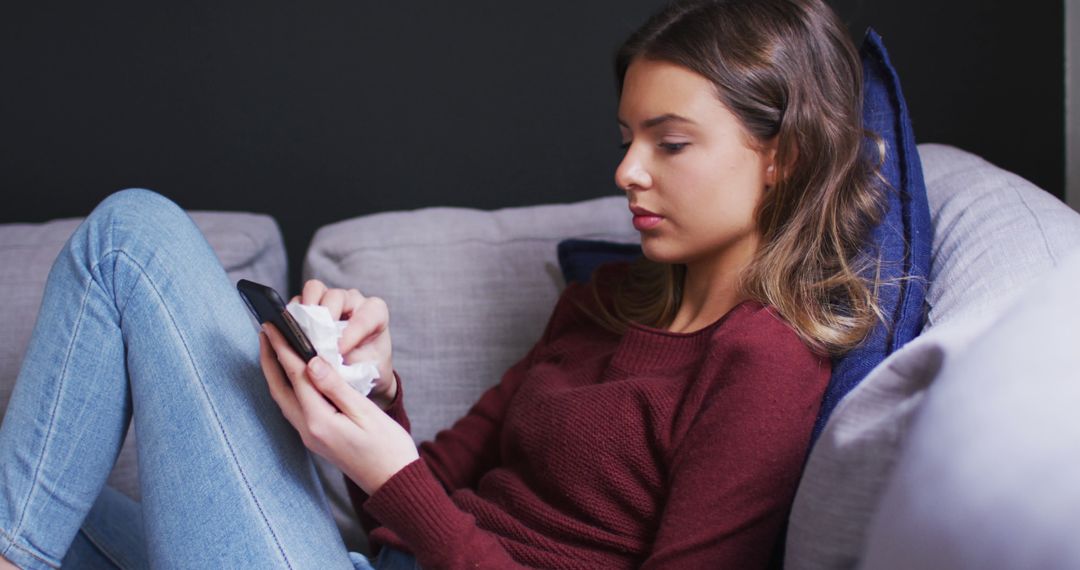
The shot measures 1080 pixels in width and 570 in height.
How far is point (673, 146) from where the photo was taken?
1.14m

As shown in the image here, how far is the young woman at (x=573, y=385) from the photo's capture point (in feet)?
3.12

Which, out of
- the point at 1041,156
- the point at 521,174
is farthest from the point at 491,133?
the point at 1041,156

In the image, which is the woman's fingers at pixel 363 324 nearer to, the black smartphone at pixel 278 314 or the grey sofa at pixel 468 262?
the black smartphone at pixel 278 314

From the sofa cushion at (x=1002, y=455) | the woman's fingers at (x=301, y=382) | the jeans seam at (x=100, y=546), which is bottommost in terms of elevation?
the jeans seam at (x=100, y=546)

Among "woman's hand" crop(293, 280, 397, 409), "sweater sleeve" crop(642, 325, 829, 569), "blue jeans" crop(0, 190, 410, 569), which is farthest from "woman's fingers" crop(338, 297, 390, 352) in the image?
"sweater sleeve" crop(642, 325, 829, 569)

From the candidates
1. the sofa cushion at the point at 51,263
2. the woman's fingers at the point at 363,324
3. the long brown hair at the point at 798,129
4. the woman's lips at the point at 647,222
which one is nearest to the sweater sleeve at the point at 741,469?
the long brown hair at the point at 798,129

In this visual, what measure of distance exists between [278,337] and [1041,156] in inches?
61.8

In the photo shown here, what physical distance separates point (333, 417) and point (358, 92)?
1081 millimetres

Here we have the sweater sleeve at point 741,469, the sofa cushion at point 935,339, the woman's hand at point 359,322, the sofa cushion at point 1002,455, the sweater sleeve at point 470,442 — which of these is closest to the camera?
the sofa cushion at point 1002,455

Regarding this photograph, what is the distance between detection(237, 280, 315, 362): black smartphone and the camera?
928 mm

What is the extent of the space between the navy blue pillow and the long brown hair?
2 cm

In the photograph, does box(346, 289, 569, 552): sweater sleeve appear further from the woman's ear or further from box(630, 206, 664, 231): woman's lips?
the woman's ear

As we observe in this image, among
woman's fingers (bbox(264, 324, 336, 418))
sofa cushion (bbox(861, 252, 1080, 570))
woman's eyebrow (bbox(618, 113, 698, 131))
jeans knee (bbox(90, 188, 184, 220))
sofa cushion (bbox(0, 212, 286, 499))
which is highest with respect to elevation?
woman's eyebrow (bbox(618, 113, 698, 131))

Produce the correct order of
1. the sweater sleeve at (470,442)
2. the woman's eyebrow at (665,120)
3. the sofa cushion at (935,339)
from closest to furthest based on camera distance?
the sofa cushion at (935,339) → the woman's eyebrow at (665,120) → the sweater sleeve at (470,442)
